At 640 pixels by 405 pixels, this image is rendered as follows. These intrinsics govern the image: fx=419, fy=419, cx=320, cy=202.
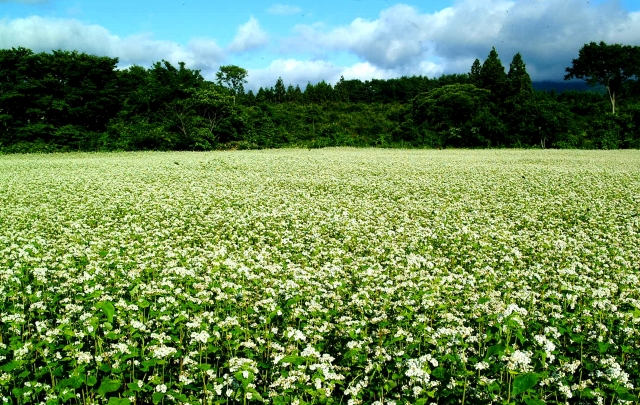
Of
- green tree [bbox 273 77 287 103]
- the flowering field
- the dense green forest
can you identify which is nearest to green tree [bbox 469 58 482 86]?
the dense green forest

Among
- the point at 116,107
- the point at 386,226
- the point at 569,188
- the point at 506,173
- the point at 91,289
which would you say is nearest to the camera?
the point at 91,289

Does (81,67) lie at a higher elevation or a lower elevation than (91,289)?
higher

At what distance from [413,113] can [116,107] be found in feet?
133

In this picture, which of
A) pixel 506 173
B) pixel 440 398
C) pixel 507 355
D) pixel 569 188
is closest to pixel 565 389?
pixel 507 355

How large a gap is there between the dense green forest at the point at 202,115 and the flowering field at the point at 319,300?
3278cm

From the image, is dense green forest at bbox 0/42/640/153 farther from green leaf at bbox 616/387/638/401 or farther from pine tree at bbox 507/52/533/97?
green leaf at bbox 616/387/638/401

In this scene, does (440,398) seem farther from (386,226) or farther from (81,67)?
(81,67)

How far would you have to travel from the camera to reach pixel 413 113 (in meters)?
63.1

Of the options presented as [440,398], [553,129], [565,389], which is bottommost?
[440,398]

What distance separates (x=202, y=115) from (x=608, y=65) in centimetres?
5141

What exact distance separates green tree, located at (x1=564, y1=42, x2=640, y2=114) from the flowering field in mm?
50866

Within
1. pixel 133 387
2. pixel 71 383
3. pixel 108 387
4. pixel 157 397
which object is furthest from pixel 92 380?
pixel 157 397

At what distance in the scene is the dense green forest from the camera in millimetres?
43656

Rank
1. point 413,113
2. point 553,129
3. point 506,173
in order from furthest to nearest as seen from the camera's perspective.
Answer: point 413,113, point 553,129, point 506,173
